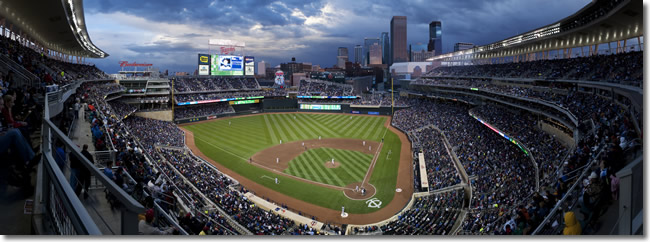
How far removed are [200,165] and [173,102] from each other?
27990 mm

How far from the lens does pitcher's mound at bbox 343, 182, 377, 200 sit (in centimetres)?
1912

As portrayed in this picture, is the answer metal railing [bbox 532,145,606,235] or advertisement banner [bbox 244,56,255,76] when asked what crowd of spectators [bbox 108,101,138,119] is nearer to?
advertisement banner [bbox 244,56,255,76]

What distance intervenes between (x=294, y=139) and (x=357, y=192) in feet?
52.6

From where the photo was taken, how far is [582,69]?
827 inches

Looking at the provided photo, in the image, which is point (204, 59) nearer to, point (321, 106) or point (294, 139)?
point (321, 106)

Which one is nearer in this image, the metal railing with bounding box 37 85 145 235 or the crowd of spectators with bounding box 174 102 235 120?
the metal railing with bounding box 37 85 145 235

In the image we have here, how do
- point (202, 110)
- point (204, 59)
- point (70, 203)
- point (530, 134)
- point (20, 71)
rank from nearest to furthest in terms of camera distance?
point (70, 203), point (20, 71), point (530, 134), point (202, 110), point (204, 59)

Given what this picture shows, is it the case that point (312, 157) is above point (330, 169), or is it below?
above

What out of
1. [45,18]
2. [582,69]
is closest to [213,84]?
[45,18]

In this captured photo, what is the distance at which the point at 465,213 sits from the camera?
575 inches

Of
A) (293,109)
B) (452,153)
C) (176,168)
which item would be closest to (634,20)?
(452,153)

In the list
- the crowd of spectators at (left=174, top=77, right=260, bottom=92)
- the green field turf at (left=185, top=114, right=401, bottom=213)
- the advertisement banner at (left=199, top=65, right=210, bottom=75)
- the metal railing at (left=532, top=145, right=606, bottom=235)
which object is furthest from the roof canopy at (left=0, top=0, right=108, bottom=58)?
the advertisement banner at (left=199, top=65, right=210, bottom=75)

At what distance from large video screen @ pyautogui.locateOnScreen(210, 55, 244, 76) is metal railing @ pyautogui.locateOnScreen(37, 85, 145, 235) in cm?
5358

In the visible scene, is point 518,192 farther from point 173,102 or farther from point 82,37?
point 173,102
